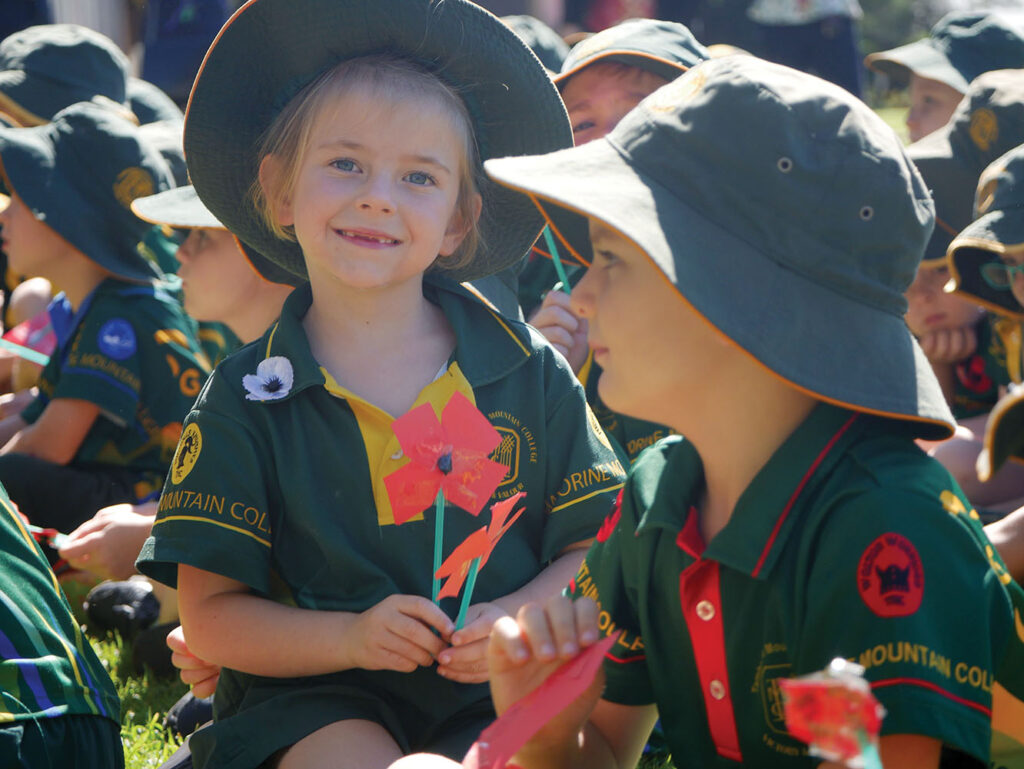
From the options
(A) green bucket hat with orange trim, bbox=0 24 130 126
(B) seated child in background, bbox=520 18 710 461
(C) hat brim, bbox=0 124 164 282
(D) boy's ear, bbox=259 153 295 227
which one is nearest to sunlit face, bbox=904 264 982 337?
(B) seated child in background, bbox=520 18 710 461

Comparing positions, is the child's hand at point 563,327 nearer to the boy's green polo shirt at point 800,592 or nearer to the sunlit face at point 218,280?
the sunlit face at point 218,280

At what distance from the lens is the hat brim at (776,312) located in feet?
4.57

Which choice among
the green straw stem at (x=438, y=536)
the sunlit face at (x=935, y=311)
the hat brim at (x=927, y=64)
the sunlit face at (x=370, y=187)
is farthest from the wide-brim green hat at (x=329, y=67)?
the hat brim at (x=927, y=64)

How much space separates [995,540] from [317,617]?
5.08 ft

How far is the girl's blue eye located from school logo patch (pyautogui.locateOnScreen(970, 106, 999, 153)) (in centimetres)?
204

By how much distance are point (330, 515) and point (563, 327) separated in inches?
45.6

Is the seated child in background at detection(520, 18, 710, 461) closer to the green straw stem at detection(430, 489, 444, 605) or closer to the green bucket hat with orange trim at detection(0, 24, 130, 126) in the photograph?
the green straw stem at detection(430, 489, 444, 605)

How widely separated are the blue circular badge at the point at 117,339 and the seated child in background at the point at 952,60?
347 cm

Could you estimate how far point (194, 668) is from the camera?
2293mm

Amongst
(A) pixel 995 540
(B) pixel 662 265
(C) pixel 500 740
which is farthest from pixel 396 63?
(A) pixel 995 540

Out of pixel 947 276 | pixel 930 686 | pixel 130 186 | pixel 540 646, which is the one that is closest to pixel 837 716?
pixel 930 686

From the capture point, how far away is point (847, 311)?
144 centimetres

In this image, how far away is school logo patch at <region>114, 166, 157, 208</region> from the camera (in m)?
3.93

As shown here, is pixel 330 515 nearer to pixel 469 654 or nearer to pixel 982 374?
pixel 469 654
